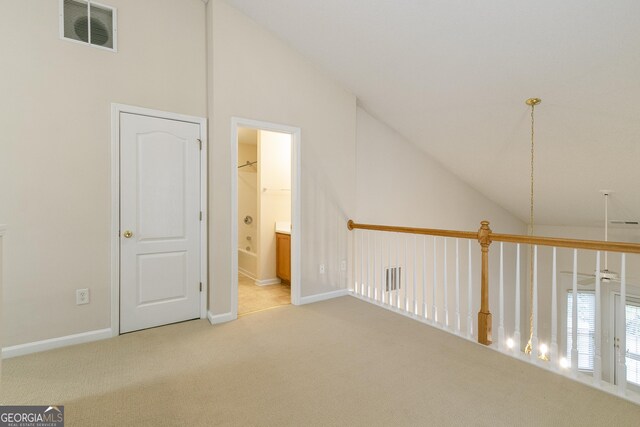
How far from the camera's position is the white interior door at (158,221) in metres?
2.84

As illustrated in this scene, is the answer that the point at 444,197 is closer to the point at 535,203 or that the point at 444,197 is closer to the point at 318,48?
the point at 535,203

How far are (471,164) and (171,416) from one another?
4.82m

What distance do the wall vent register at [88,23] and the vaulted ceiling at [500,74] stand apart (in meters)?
1.14

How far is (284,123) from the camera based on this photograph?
3.54 metres

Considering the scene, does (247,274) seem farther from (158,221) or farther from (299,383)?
(299,383)

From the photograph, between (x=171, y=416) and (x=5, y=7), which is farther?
(x=5, y=7)

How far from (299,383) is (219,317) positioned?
135 centimetres

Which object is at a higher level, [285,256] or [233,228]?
[233,228]

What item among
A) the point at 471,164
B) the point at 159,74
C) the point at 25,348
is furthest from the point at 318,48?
the point at 25,348

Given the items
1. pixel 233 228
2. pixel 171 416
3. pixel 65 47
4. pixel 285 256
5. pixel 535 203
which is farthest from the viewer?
pixel 535 203

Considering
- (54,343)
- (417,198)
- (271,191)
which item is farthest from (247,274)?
(417,198)

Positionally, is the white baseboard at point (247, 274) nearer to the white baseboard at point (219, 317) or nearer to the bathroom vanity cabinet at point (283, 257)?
the bathroom vanity cabinet at point (283, 257)

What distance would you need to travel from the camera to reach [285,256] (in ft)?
15.5

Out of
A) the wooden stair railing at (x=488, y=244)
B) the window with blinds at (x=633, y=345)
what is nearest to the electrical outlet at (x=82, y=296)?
the wooden stair railing at (x=488, y=244)
